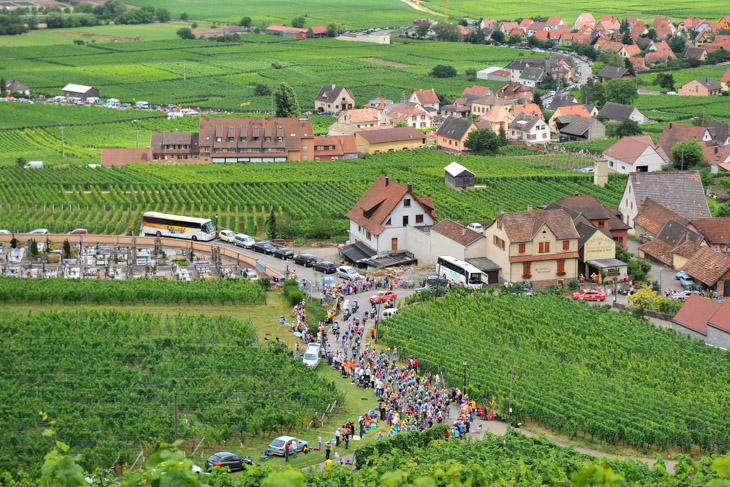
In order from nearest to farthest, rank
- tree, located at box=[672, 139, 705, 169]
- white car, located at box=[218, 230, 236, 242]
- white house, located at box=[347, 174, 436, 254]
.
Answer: white house, located at box=[347, 174, 436, 254]
white car, located at box=[218, 230, 236, 242]
tree, located at box=[672, 139, 705, 169]

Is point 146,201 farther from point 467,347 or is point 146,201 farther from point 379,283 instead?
point 467,347

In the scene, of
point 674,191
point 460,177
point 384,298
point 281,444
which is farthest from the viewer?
point 460,177

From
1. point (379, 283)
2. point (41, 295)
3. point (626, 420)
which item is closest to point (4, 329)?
point (41, 295)

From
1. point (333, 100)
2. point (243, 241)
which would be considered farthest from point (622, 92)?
point (243, 241)

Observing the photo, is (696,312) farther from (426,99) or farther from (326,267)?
(426,99)

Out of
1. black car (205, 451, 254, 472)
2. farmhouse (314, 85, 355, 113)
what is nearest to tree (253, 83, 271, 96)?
farmhouse (314, 85, 355, 113)

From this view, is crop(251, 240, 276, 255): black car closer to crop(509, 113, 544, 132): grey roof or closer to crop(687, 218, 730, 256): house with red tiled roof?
crop(687, 218, 730, 256): house with red tiled roof
